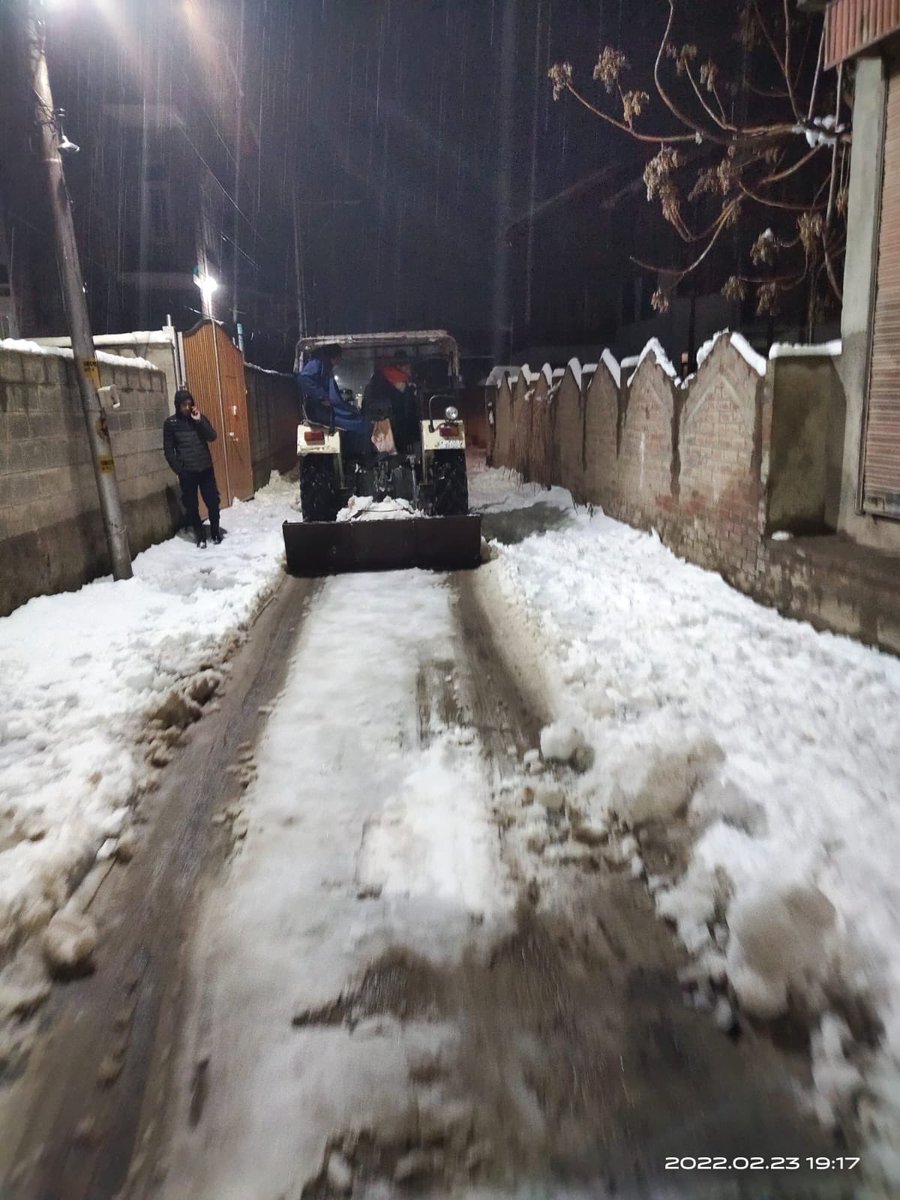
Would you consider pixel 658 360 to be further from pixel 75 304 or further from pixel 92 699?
pixel 92 699

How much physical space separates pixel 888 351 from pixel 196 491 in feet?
25.7

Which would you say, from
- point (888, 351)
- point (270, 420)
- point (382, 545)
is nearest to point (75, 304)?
point (382, 545)

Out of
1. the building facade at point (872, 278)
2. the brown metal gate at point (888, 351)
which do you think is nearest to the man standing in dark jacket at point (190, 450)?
the building facade at point (872, 278)

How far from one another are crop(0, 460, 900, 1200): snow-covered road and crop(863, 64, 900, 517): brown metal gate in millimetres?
1254

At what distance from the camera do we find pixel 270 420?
1934 centimetres

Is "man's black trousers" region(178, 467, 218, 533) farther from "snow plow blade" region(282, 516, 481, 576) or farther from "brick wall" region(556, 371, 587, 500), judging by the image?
"brick wall" region(556, 371, 587, 500)

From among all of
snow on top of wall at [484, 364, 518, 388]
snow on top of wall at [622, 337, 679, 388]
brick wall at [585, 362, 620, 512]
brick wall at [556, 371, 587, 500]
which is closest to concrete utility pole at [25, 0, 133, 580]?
snow on top of wall at [622, 337, 679, 388]

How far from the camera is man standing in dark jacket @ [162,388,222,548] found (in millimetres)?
9219

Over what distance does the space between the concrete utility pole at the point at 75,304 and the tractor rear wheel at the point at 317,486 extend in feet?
8.42

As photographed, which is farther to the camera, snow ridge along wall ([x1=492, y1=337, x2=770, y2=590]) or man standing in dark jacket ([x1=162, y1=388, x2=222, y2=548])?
man standing in dark jacket ([x1=162, y1=388, x2=222, y2=548])

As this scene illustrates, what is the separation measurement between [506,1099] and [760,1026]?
2.69 feet

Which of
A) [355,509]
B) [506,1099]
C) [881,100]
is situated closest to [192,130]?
[355,509]

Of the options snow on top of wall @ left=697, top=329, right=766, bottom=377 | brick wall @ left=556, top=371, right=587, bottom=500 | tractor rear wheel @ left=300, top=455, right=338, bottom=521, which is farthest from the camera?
brick wall @ left=556, top=371, right=587, bottom=500

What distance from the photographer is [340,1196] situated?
187cm
